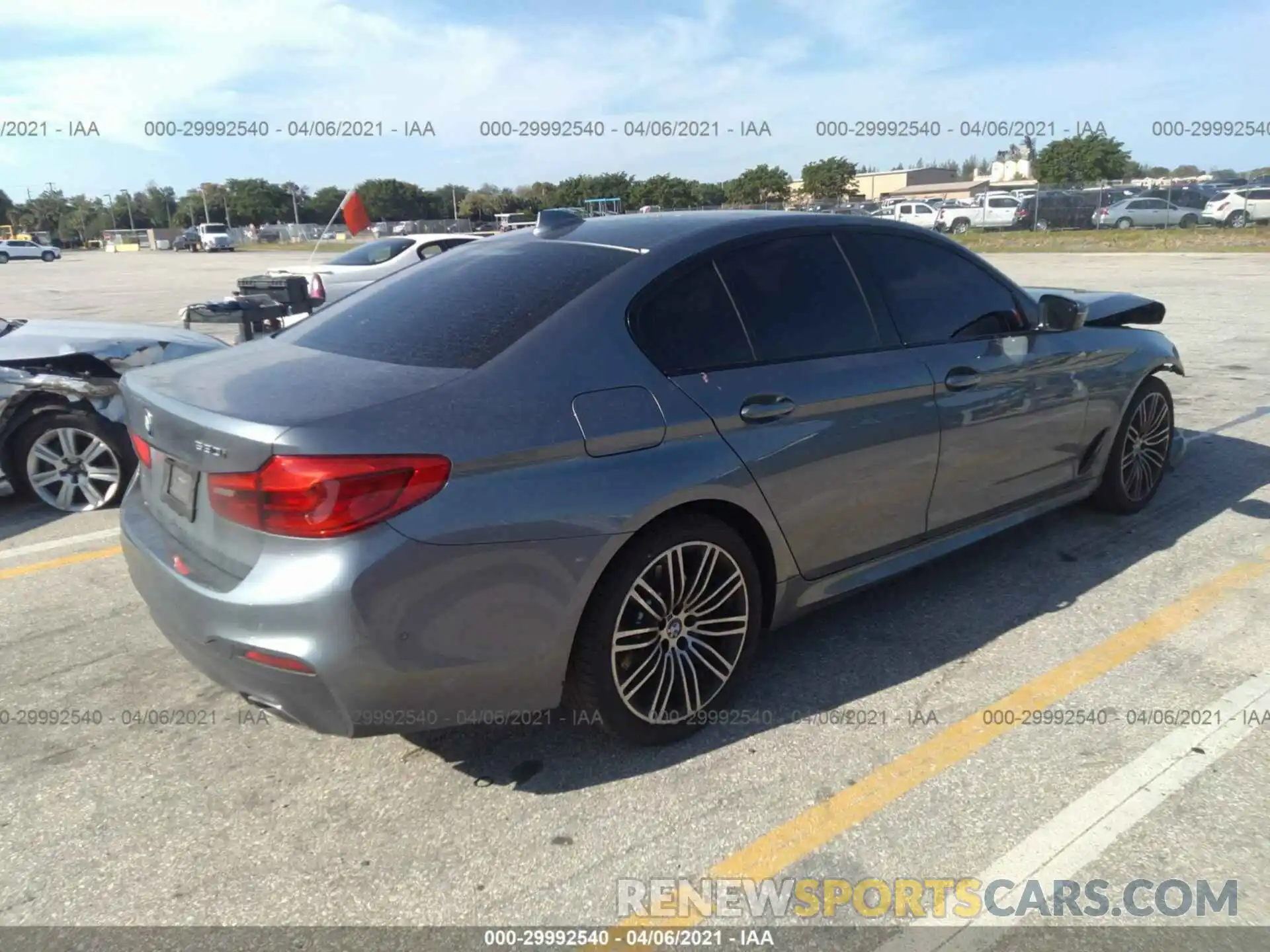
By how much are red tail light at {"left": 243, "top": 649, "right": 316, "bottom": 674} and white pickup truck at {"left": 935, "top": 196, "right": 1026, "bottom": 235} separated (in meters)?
40.0

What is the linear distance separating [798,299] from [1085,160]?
185 ft

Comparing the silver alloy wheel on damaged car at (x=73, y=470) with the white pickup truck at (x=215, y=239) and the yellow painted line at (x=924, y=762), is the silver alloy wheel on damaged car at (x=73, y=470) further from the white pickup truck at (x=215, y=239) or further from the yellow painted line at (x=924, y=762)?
the white pickup truck at (x=215, y=239)

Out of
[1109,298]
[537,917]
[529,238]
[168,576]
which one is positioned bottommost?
[537,917]

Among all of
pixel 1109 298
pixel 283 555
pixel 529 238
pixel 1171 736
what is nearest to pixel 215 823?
pixel 283 555

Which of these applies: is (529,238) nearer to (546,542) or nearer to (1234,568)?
(546,542)

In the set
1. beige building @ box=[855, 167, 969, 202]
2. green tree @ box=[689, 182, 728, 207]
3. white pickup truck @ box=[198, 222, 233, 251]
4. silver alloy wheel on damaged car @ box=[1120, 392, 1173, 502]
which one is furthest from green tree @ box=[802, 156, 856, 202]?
silver alloy wheel on damaged car @ box=[1120, 392, 1173, 502]

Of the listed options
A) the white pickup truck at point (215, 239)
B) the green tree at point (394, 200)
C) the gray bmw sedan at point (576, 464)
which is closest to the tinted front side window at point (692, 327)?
the gray bmw sedan at point (576, 464)

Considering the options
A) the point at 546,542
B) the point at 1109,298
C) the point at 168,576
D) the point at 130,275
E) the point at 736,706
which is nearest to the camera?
the point at 546,542

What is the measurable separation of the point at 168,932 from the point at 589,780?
1.20 meters

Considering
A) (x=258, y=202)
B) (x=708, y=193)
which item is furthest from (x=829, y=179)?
(x=258, y=202)

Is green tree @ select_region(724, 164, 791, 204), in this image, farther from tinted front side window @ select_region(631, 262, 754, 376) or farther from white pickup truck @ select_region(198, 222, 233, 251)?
tinted front side window @ select_region(631, 262, 754, 376)

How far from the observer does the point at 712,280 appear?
10.5ft

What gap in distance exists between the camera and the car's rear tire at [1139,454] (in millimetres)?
4848

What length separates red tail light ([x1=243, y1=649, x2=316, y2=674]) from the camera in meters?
2.42
